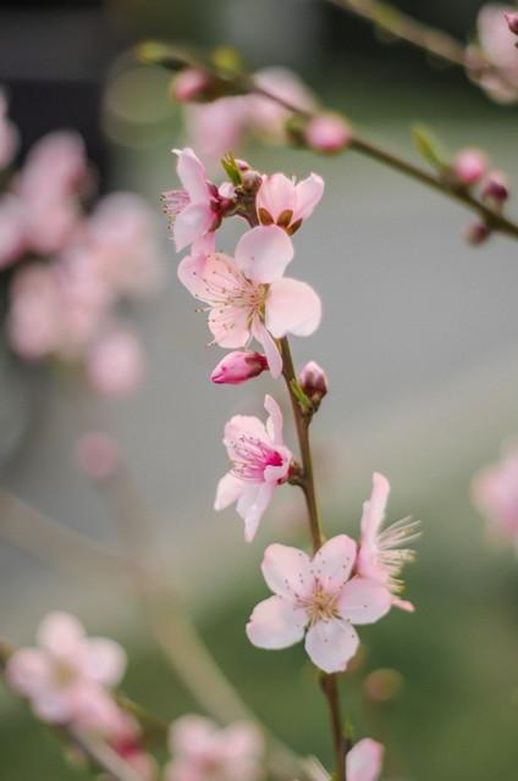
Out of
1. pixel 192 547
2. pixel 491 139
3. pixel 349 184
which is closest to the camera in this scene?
pixel 192 547

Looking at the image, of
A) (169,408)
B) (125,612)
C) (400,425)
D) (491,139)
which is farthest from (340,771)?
(491,139)

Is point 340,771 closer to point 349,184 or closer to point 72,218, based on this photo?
point 72,218

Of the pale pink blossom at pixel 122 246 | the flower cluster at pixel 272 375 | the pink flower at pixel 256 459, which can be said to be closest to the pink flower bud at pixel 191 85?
the flower cluster at pixel 272 375

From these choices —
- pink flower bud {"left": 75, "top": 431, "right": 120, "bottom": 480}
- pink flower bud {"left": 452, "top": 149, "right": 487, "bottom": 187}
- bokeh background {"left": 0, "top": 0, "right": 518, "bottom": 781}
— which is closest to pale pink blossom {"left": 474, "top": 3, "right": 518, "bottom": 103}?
pink flower bud {"left": 452, "top": 149, "right": 487, "bottom": 187}

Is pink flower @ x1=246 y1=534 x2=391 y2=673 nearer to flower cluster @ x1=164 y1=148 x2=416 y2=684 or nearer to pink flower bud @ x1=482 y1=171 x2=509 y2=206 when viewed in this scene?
flower cluster @ x1=164 y1=148 x2=416 y2=684

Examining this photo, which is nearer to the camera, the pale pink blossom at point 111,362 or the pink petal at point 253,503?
the pink petal at point 253,503

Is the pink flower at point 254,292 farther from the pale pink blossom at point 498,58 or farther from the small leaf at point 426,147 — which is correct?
the pale pink blossom at point 498,58
